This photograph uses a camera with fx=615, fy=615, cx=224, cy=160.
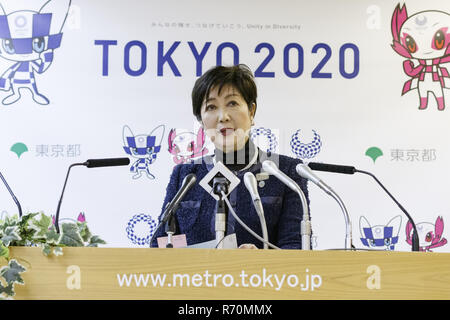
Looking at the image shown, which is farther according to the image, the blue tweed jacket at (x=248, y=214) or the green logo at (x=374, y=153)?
the green logo at (x=374, y=153)

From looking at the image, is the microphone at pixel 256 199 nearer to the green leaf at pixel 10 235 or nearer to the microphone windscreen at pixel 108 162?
the green leaf at pixel 10 235

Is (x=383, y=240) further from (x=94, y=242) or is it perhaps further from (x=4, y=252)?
(x=4, y=252)

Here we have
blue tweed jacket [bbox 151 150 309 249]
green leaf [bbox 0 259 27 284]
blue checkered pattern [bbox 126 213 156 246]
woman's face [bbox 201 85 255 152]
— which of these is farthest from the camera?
blue checkered pattern [bbox 126 213 156 246]

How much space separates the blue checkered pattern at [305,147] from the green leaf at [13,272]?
211 centimetres

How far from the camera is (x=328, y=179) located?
3365 mm

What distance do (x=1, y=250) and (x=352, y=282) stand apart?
840 millimetres

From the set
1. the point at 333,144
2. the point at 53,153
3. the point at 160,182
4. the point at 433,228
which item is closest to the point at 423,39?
the point at 333,144

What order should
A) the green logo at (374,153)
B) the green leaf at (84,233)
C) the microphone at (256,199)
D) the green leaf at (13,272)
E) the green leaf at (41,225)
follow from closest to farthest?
1. the green leaf at (13,272)
2. the green leaf at (41,225)
3. the green leaf at (84,233)
4. the microphone at (256,199)
5. the green logo at (374,153)

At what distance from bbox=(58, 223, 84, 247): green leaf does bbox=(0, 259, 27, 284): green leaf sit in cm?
13

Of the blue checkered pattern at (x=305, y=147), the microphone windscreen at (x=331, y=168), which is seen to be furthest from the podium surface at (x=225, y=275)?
the blue checkered pattern at (x=305, y=147)

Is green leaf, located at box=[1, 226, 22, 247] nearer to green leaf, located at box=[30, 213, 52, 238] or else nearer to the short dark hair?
green leaf, located at box=[30, 213, 52, 238]

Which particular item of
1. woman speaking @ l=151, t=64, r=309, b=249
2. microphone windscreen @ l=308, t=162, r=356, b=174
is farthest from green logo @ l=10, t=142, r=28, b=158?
microphone windscreen @ l=308, t=162, r=356, b=174

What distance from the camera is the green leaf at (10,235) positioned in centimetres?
149

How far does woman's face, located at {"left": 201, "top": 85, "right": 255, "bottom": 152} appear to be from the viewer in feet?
10.2
